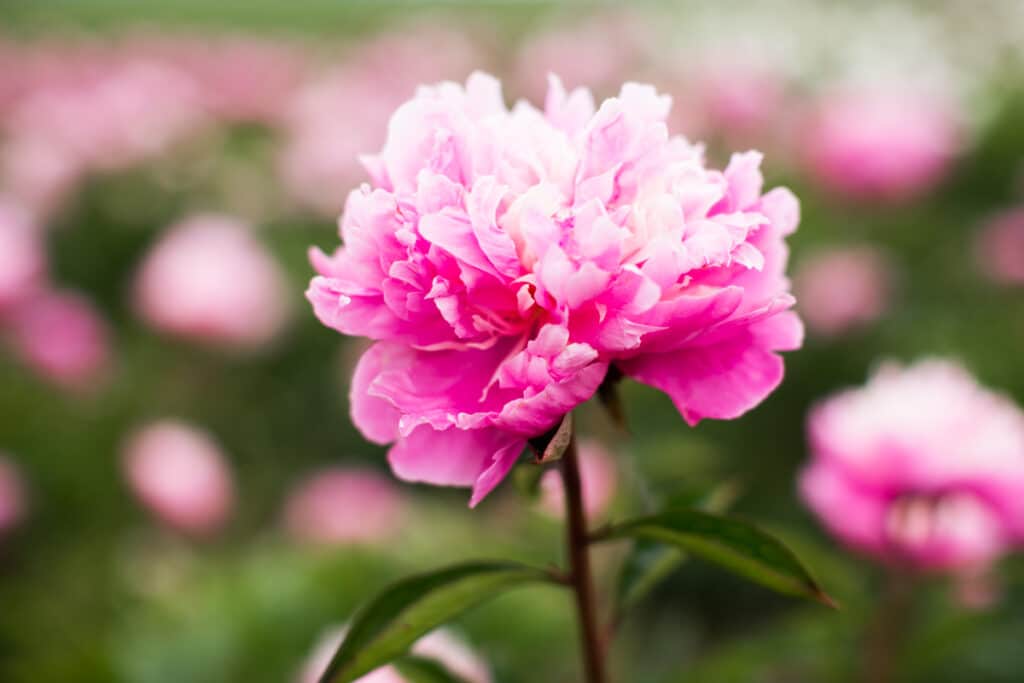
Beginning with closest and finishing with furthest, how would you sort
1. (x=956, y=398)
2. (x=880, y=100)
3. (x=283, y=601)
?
(x=956, y=398) → (x=283, y=601) → (x=880, y=100)

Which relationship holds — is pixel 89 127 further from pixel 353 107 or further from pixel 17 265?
pixel 17 265

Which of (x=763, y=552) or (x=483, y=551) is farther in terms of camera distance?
(x=483, y=551)

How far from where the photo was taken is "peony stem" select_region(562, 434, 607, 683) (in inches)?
19.1

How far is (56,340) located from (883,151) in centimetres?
158

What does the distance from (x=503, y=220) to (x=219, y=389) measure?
1809 mm

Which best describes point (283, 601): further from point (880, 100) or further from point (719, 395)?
point (880, 100)

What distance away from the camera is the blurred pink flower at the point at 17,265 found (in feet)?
5.76

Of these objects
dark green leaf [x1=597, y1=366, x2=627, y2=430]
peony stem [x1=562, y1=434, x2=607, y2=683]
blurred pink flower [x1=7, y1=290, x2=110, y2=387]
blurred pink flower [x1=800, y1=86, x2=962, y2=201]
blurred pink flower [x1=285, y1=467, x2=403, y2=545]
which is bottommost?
blurred pink flower [x1=285, y1=467, x2=403, y2=545]

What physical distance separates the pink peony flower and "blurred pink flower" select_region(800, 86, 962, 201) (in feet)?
4.31

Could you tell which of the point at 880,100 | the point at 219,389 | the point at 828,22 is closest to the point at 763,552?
the point at 219,389

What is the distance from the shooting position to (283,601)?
1.16 meters

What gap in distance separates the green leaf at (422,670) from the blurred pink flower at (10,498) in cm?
131

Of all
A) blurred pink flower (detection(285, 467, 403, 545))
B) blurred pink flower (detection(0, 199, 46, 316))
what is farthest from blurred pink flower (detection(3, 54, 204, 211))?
blurred pink flower (detection(285, 467, 403, 545))

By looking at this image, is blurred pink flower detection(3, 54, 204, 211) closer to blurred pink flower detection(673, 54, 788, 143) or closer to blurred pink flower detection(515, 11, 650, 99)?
blurred pink flower detection(515, 11, 650, 99)
